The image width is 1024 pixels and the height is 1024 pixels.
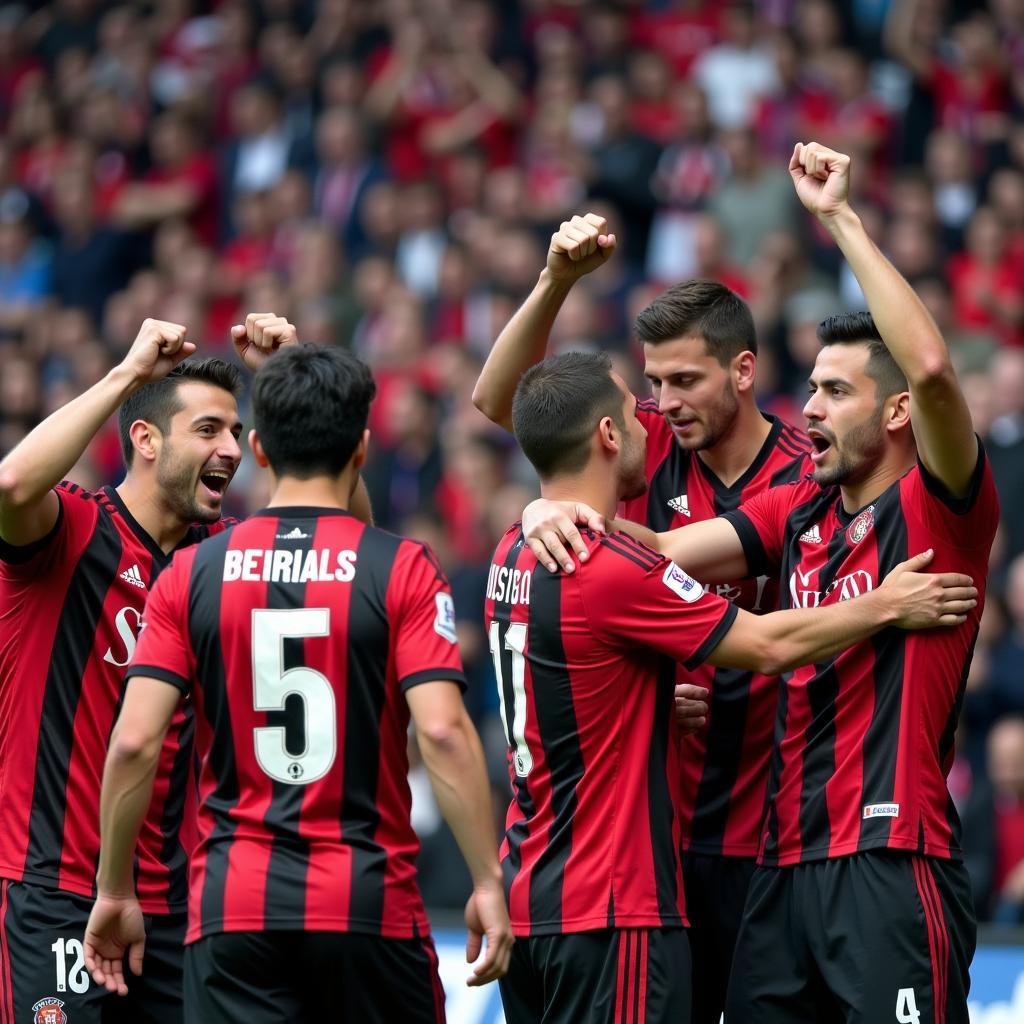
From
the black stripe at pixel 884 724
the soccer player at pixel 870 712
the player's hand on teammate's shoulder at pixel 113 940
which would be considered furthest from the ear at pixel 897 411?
the player's hand on teammate's shoulder at pixel 113 940

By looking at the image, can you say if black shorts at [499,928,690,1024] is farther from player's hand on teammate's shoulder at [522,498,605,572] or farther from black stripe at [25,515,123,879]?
black stripe at [25,515,123,879]

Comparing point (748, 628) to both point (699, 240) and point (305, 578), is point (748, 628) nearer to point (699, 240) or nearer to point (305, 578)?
point (305, 578)

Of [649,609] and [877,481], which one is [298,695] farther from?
[877,481]

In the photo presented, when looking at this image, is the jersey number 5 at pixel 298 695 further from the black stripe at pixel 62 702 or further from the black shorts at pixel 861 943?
the black shorts at pixel 861 943

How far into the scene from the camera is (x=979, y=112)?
536 inches

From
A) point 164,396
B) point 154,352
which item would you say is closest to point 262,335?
point 164,396

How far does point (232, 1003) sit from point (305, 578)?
1219mm

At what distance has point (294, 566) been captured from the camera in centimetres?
512

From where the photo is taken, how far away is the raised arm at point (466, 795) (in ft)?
16.4

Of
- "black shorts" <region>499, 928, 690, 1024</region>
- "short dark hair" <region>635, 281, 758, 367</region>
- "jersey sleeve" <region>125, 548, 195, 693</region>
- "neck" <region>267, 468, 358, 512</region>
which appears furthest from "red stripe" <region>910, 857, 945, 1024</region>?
"jersey sleeve" <region>125, 548, 195, 693</region>

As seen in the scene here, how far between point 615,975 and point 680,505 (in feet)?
6.25

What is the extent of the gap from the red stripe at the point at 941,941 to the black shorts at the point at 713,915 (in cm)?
80

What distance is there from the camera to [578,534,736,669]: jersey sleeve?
5.48 meters

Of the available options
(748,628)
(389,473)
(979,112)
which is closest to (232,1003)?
(748,628)
